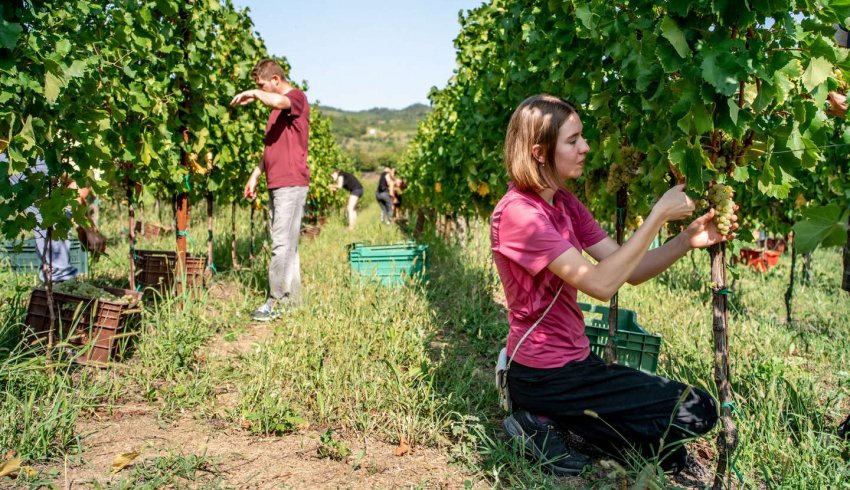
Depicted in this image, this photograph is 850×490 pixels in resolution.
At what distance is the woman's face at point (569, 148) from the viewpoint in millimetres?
2166

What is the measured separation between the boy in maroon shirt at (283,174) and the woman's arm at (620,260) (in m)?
2.83

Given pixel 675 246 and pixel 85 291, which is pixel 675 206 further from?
pixel 85 291

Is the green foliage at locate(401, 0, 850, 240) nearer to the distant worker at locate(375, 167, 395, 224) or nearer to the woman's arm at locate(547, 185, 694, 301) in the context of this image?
the woman's arm at locate(547, 185, 694, 301)

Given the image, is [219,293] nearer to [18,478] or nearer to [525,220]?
[18,478]

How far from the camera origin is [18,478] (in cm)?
215

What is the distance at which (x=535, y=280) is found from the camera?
2.21m

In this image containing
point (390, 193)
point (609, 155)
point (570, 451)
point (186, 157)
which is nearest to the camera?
point (570, 451)

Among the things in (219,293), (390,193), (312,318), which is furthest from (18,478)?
(390,193)

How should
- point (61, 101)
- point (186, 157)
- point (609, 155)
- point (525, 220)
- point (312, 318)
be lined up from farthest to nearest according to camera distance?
point (186, 157), point (312, 318), point (61, 101), point (609, 155), point (525, 220)

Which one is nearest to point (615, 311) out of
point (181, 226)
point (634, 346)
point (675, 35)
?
point (634, 346)

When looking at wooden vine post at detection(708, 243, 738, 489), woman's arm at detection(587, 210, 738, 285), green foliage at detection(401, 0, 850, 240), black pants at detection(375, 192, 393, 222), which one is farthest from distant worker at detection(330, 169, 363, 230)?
wooden vine post at detection(708, 243, 738, 489)

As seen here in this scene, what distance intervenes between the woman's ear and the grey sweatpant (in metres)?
2.59

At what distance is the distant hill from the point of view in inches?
3430

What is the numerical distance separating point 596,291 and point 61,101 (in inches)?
100
